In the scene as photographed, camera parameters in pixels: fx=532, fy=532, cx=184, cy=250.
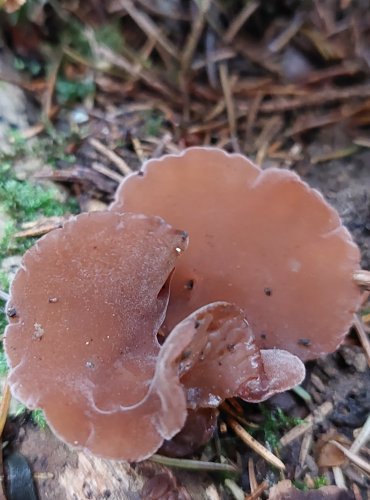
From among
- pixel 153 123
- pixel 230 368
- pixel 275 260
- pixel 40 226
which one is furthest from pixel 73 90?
pixel 230 368

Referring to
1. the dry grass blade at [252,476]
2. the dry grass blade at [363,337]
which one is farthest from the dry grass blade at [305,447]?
the dry grass blade at [363,337]

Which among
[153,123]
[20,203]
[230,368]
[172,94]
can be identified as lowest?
[230,368]

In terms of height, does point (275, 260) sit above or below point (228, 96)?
below

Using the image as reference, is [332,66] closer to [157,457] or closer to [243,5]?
Answer: [243,5]

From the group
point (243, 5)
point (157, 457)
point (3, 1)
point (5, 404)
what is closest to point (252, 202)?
point (157, 457)

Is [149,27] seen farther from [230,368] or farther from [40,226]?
[230,368]

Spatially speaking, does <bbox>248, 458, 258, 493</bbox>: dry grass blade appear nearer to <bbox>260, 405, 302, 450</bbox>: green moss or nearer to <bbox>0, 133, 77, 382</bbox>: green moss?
<bbox>260, 405, 302, 450</bbox>: green moss

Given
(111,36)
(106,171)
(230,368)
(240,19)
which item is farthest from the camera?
(111,36)
